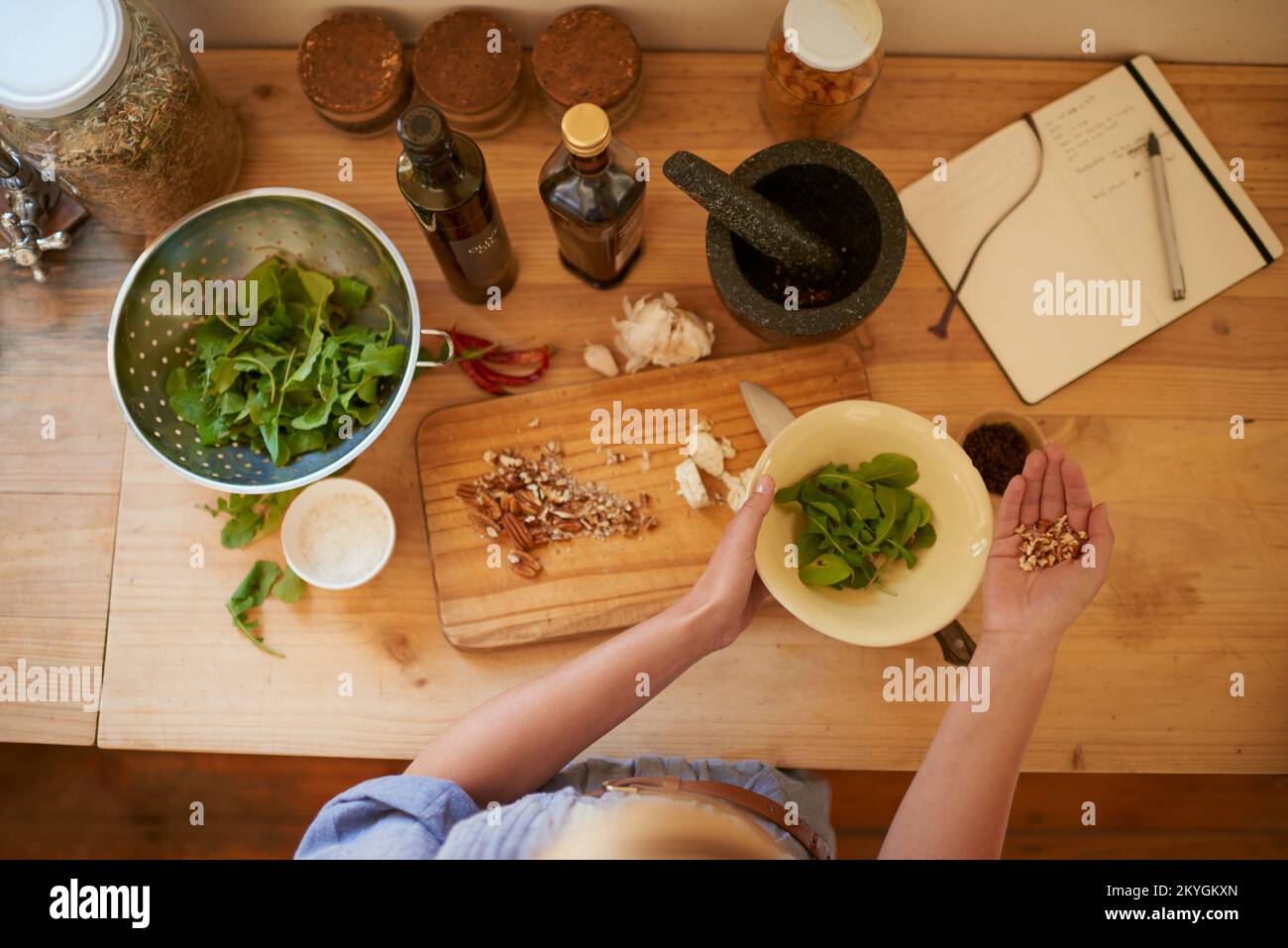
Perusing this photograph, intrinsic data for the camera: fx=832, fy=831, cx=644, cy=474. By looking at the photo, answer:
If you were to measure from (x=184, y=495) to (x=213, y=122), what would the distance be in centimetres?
45

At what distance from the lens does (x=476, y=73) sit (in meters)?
1.00

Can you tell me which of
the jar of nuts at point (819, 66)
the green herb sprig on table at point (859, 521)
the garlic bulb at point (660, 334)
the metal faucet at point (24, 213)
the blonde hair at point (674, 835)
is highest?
the jar of nuts at point (819, 66)

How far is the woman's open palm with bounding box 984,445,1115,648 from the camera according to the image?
0.89 meters

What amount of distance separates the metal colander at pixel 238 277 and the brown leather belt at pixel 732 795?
458 mm

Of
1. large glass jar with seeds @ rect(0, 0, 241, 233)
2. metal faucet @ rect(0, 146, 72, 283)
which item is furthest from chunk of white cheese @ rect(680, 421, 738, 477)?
metal faucet @ rect(0, 146, 72, 283)

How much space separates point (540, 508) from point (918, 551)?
44 centimetres

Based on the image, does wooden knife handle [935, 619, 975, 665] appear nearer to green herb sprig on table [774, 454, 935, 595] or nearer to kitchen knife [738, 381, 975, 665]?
kitchen knife [738, 381, 975, 665]

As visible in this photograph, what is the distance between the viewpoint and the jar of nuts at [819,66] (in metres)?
0.90

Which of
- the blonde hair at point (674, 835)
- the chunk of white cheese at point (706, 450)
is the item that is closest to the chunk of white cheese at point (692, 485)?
the chunk of white cheese at point (706, 450)

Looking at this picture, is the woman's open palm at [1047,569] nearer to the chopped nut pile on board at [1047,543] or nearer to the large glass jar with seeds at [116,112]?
the chopped nut pile on board at [1047,543]
